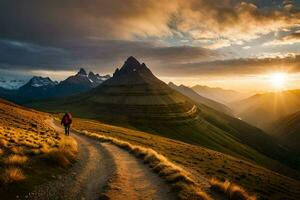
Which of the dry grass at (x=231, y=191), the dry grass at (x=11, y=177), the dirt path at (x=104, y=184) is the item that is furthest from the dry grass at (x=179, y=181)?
the dry grass at (x=11, y=177)

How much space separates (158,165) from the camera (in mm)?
26328

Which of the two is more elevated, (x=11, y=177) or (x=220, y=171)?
(x=11, y=177)

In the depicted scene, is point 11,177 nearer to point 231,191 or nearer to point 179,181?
point 179,181

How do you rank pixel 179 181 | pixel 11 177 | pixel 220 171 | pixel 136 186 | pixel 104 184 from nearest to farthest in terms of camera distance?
pixel 11 177 → pixel 104 184 → pixel 136 186 → pixel 179 181 → pixel 220 171

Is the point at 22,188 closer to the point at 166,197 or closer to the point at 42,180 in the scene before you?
the point at 42,180

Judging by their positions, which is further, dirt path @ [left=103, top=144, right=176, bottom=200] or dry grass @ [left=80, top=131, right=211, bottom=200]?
dry grass @ [left=80, top=131, right=211, bottom=200]

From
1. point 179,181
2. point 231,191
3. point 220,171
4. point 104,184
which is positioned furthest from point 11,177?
point 220,171

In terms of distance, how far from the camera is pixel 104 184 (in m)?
18.8

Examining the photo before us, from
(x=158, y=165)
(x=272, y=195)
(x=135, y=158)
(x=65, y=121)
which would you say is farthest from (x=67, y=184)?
(x=272, y=195)

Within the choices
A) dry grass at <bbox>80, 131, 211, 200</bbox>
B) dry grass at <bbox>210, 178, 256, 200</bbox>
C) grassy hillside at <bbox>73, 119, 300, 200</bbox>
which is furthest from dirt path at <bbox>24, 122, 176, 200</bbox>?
grassy hillside at <bbox>73, 119, 300, 200</bbox>

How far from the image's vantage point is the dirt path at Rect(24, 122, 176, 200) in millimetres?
15598

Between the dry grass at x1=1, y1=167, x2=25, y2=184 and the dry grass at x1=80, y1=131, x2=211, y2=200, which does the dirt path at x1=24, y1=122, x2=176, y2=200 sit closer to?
the dry grass at x1=80, y1=131, x2=211, y2=200

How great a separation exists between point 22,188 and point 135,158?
18945mm

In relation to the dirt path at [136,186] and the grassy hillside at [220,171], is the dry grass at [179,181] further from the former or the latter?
the grassy hillside at [220,171]
